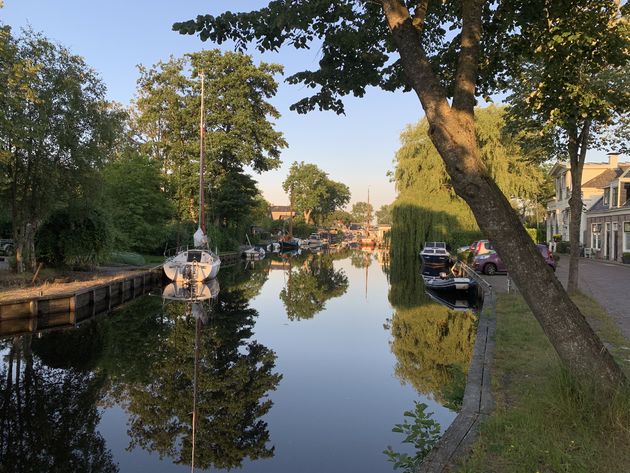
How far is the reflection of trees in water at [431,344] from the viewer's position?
9.92 meters

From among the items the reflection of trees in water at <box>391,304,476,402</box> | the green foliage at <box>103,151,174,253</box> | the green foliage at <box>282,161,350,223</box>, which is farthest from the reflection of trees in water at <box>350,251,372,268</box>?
the green foliage at <box>282,161,350,223</box>

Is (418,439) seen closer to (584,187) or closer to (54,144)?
(54,144)

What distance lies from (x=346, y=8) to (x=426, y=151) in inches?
1358

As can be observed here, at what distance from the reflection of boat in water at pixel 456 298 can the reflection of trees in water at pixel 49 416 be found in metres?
14.3

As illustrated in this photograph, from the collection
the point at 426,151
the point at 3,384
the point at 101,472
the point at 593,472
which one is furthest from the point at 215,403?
the point at 426,151

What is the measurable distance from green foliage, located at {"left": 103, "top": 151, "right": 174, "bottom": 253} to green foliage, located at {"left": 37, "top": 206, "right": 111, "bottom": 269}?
9.56m

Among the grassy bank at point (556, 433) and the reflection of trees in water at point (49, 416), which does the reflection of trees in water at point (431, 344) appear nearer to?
the grassy bank at point (556, 433)

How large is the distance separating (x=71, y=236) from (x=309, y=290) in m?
12.1

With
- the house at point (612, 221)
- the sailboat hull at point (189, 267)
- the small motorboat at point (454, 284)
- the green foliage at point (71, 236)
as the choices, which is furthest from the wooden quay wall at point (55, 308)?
the house at point (612, 221)

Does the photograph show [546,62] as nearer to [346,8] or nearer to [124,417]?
[346,8]

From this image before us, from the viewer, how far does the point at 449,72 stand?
7.57m

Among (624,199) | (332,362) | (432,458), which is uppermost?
(624,199)

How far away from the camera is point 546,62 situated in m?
6.78

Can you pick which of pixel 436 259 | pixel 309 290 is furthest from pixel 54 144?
pixel 436 259
